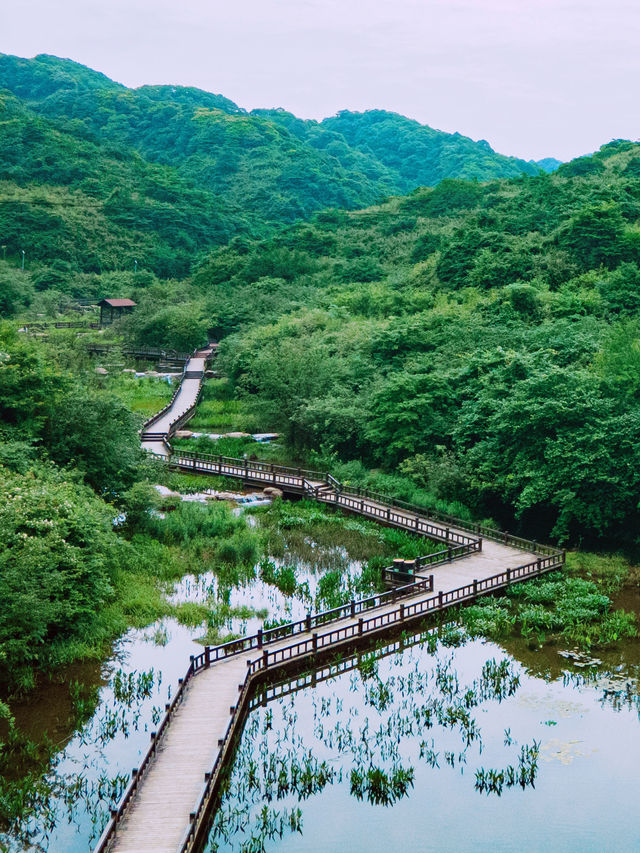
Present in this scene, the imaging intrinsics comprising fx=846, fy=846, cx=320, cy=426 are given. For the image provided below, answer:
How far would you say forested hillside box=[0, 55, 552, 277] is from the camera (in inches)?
4245

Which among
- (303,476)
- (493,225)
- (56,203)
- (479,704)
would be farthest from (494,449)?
(56,203)

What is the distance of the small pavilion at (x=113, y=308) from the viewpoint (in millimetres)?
77375

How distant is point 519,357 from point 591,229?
22172 millimetres

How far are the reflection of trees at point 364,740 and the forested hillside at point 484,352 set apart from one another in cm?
1162

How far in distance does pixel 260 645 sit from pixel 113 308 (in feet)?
197

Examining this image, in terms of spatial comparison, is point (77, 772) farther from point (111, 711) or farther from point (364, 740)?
point (364, 740)

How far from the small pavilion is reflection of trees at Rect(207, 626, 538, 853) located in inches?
2341

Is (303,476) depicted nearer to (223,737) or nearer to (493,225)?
(223,737)

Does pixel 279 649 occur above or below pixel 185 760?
above

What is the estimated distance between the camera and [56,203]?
357 feet

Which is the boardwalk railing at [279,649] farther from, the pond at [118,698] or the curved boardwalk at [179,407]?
the curved boardwalk at [179,407]

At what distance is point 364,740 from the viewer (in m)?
19.5

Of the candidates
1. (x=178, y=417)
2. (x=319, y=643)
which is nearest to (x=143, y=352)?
(x=178, y=417)

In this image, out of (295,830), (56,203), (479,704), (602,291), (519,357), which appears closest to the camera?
(295,830)
